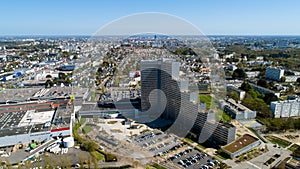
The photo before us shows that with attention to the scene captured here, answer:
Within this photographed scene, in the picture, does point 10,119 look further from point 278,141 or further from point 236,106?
point 278,141

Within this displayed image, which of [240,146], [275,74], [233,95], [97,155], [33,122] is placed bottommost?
[97,155]

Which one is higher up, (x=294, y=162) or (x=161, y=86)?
(x=161, y=86)

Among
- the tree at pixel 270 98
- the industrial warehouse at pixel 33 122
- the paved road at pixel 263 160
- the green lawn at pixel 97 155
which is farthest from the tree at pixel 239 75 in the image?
the green lawn at pixel 97 155

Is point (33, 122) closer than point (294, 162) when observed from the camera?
No

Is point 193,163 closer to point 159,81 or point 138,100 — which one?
point 159,81

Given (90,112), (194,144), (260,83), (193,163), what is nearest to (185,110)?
(194,144)

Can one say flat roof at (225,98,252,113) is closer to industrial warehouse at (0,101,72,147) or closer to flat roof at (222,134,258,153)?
flat roof at (222,134,258,153)

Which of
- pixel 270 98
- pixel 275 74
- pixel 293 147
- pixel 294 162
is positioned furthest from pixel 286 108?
pixel 275 74
